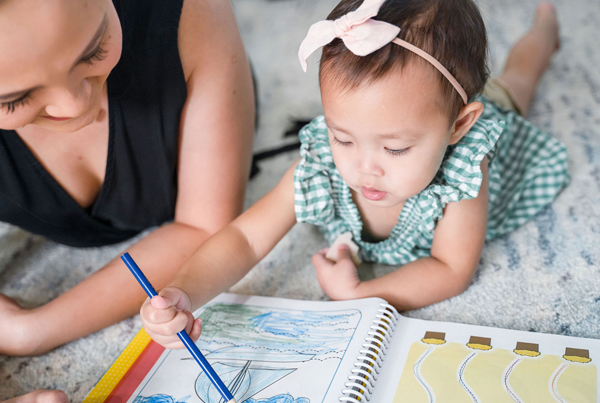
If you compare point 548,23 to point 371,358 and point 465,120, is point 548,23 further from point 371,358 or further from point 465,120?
point 371,358

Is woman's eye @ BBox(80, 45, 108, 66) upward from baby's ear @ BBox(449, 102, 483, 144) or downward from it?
upward

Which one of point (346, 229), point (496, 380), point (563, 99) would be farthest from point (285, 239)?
point (563, 99)

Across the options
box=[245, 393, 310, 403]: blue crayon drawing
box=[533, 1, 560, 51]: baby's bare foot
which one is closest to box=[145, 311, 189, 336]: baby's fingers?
box=[245, 393, 310, 403]: blue crayon drawing

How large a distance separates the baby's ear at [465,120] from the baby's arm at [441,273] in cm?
8

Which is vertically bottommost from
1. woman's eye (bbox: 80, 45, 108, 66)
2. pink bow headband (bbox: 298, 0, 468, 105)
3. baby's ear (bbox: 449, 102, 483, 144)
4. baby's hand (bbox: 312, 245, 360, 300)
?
baby's hand (bbox: 312, 245, 360, 300)

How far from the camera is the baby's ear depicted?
671 mm

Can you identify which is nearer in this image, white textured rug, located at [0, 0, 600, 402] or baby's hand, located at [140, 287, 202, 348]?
baby's hand, located at [140, 287, 202, 348]

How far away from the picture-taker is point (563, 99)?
3.96ft

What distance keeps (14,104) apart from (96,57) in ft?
0.32

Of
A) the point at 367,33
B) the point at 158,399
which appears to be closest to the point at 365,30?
the point at 367,33

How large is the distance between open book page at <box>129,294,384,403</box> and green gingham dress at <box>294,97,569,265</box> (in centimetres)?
16

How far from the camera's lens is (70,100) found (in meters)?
0.56

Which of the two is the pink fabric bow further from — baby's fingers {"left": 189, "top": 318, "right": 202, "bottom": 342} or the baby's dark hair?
baby's fingers {"left": 189, "top": 318, "right": 202, "bottom": 342}

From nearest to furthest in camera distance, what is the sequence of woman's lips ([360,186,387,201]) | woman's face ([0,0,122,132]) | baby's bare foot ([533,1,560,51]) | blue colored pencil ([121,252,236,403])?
woman's face ([0,0,122,132]) < blue colored pencil ([121,252,236,403]) < woman's lips ([360,186,387,201]) < baby's bare foot ([533,1,560,51])
